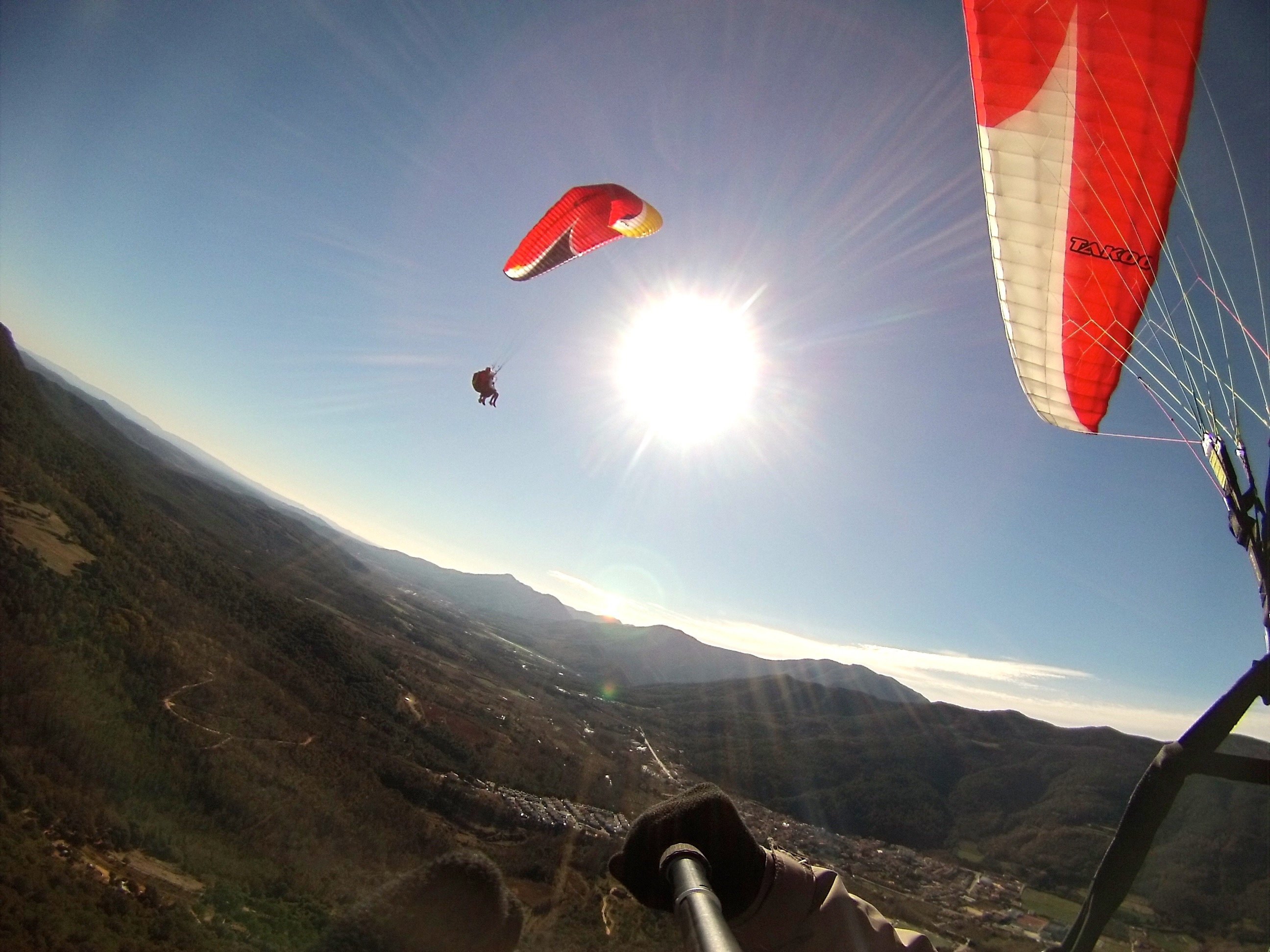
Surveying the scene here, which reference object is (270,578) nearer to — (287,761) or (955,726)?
(287,761)

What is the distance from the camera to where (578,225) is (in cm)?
1254

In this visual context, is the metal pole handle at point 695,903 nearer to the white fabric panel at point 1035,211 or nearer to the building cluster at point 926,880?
the white fabric panel at point 1035,211

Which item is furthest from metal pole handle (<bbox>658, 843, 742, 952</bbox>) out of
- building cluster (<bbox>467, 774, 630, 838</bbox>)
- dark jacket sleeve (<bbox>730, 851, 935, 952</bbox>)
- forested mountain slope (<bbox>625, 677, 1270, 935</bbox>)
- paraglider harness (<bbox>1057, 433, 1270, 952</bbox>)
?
forested mountain slope (<bbox>625, 677, 1270, 935</bbox>)

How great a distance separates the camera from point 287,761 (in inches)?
742

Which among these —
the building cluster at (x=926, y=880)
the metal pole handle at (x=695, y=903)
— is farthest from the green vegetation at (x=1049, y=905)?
the metal pole handle at (x=695, y=903)

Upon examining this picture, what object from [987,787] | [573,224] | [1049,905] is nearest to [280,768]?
[573,224]

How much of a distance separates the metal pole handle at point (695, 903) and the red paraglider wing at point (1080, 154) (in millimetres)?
6976

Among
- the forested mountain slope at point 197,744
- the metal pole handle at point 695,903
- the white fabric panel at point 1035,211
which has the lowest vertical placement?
the forested mountain slope at point 197,744

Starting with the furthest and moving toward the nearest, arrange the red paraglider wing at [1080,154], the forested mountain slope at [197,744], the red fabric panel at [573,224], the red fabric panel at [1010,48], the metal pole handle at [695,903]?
the red fabric panel at [573,224], the forested mountain slope at [197,744], the red fabric panel at [1010,48], the red paraglider wing at [1080,154], the metal pole handle at [695,903]

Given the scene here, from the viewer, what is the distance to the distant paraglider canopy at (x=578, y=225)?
1223cm

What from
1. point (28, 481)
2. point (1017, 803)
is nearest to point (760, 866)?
point (28, 481)

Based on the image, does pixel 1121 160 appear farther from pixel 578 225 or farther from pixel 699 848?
pixel 578 225

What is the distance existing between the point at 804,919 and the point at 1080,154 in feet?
24.0

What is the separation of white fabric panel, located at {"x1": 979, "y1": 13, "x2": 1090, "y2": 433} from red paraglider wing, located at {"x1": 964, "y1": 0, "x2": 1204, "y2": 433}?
1 cm
